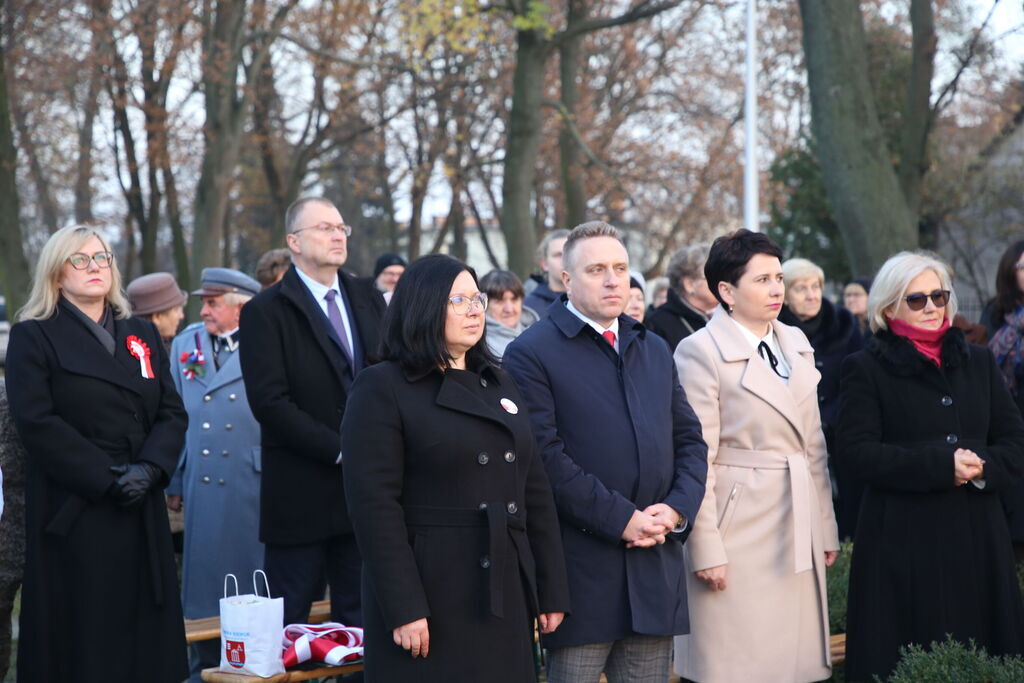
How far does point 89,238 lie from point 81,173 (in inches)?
858

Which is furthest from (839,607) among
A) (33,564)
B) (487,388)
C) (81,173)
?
(81,173)

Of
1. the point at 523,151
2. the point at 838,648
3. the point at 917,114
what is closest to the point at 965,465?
the point at 838,648

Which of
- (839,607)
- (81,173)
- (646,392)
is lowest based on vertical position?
(839,607)

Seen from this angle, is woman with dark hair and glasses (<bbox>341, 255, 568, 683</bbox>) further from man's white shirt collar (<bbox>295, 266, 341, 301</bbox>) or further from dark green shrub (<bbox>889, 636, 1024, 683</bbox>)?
man's white shirt collar (<bbox>295, 266, 341, 301</bbox>)

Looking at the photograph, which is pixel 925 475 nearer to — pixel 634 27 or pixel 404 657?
pixel 404 657

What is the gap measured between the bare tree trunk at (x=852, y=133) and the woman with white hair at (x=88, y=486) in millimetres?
7291

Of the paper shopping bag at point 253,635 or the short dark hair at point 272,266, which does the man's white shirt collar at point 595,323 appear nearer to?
the paper shopping bag at point 253,635

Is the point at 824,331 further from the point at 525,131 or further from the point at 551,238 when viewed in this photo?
the point at 525,131

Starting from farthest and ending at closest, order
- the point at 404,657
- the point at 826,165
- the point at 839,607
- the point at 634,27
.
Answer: the point at 634,27 → the point at 826,165 → the point at 839,607 → the point at 404,657

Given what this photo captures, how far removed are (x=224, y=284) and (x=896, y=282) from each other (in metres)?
3.87

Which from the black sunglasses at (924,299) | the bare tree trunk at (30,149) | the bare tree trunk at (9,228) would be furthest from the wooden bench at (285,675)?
the bare tree trunk at (30,149)

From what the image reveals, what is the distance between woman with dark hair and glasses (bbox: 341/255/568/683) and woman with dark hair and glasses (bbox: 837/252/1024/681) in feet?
6.13

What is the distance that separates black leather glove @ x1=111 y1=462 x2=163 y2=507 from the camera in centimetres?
514

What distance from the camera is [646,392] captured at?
4.75m
